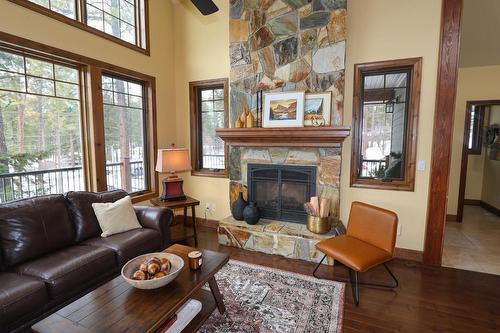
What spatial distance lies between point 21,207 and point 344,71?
357 centimetres

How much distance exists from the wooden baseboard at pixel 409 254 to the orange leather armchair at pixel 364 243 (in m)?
0.68

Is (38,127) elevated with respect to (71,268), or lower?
elevated

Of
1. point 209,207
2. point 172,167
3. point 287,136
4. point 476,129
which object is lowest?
point 209,207

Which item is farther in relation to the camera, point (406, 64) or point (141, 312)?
point (406, 64)

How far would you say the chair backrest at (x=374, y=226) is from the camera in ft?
8.01

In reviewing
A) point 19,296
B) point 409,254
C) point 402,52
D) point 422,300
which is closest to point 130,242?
point 19,296

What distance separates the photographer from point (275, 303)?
2262 millimetres

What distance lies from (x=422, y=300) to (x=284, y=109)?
246cm

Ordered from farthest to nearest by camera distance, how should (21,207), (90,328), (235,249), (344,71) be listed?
(235,249)
(344,71)
(21,207)
(90,328)

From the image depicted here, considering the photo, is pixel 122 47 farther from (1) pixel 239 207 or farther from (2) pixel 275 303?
(2) pixel 275 303

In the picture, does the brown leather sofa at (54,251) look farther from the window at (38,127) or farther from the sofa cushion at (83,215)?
the window at (38,127)

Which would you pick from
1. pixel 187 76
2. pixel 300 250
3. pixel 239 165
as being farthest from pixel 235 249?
pixel 187 76

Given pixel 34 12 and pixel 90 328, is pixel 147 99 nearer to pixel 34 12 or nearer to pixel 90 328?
pixel 34 12

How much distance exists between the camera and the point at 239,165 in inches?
146
